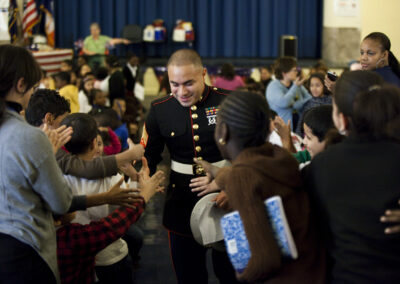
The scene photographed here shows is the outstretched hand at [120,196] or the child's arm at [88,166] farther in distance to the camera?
the child's arm at [88,166]

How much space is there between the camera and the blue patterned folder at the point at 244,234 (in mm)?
1516

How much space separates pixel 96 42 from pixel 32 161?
403 inches

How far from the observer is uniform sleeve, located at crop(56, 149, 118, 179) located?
7.52ft

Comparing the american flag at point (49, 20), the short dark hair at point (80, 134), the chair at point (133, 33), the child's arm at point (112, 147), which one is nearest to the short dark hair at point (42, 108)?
the short dark hair at point (80, 134)

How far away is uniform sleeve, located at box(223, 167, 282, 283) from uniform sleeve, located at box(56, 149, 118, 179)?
922mm

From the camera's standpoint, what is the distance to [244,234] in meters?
1.56

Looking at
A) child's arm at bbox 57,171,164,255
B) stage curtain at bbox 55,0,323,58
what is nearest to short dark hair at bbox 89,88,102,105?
child's arm at bbox 57,171,164,255

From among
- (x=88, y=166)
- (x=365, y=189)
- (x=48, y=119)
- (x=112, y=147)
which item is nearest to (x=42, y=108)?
(x=48, y=119)

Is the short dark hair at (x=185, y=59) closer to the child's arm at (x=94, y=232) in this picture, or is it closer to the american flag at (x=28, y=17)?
the child's arm at (x=94, y=232)

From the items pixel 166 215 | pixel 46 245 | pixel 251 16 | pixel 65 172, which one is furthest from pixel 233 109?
pixel 251 16

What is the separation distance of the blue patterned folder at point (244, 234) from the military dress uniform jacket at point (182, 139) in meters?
1.02

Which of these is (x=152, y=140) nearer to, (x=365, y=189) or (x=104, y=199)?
(x=104, y=199)

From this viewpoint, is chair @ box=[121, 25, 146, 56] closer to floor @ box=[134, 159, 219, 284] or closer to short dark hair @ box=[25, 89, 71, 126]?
floor @ box=[134, 159, 219, 284]

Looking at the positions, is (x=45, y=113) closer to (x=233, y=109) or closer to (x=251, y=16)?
(x=233, y=109)
